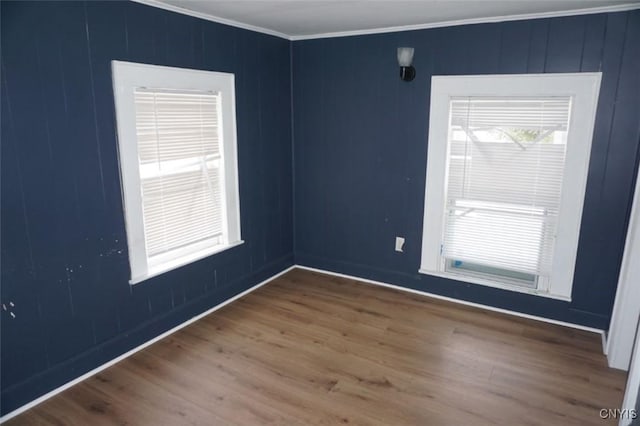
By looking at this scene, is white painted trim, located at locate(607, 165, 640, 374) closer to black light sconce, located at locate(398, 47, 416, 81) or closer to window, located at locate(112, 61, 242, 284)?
black light sconce, located at locate(398, 47, 416, 81)

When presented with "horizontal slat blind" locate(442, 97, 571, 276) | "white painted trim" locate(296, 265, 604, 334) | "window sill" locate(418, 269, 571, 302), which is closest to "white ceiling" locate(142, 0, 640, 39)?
→ "horizontal slat blind" locate(442, 97, 571, 276)

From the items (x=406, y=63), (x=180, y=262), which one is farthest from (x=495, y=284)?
(x=180, y=262)

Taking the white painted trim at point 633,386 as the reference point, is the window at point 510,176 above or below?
above

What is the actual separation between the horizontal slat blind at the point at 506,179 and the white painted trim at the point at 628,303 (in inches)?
20.5

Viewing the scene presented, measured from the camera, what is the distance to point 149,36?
264 cm

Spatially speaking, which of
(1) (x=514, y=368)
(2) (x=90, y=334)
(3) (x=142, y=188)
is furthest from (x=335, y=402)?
(3) (x=142, y=188)

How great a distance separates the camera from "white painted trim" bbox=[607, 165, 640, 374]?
2484mm

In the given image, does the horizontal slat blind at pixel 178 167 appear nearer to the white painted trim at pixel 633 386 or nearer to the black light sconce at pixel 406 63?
the black light sconce at pixel 406 63

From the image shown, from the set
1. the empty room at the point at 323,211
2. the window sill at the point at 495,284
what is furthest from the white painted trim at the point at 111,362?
the window sill at the point at 495,284

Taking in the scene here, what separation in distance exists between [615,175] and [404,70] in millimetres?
1657

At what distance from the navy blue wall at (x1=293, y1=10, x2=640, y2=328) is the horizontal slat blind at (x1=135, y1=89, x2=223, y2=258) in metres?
1.08

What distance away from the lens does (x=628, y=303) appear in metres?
2.56

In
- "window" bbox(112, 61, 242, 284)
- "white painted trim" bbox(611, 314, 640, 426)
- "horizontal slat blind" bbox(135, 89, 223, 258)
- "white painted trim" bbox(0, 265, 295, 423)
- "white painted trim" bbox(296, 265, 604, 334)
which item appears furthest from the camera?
"white painted trim" bbox(296, 265, 604, 334)

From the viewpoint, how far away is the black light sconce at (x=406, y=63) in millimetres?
3227
